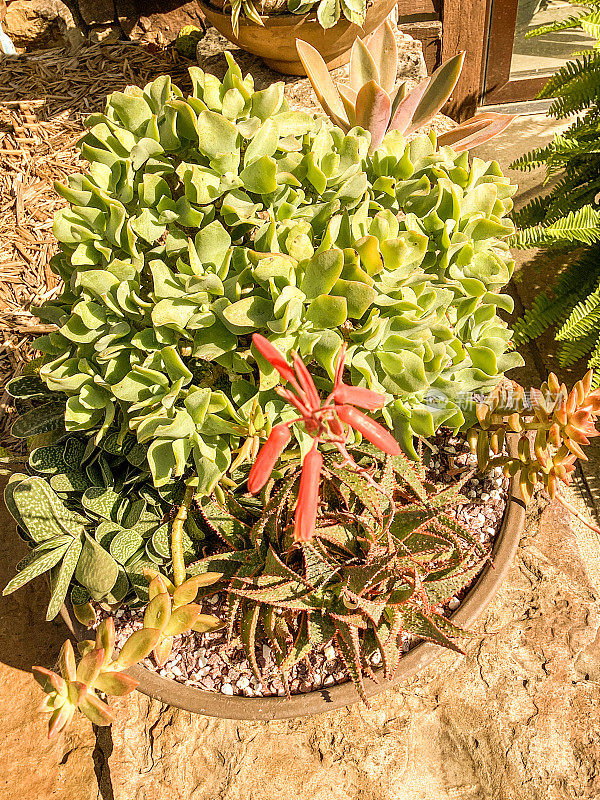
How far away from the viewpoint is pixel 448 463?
1.26 metres

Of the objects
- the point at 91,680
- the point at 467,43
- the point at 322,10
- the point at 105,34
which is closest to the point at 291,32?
the point at 322,10

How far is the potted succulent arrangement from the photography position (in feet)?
2.78

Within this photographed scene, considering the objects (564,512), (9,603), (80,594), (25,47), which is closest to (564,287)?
(564,512)

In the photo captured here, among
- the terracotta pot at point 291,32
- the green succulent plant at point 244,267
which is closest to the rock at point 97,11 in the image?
the terracotta pot at point 291,32

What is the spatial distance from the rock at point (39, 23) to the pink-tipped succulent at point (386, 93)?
6.44 ft

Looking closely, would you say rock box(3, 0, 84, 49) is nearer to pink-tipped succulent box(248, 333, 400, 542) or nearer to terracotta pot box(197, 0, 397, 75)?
terracotta pot box(197, 0, 397, 75)

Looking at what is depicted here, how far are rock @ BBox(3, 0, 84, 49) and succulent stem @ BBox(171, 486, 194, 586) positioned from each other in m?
2.32

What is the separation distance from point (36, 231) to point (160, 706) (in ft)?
4.70

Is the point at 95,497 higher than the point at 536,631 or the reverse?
higher

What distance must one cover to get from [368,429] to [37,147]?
1.98 metres

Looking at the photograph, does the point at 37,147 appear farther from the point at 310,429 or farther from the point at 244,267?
the point at 310,429

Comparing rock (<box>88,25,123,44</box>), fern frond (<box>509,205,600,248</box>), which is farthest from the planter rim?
rock (<box>88,25,123,44</box>)

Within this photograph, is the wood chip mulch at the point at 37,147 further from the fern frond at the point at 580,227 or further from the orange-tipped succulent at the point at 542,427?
the fern frond at the point at 580,227

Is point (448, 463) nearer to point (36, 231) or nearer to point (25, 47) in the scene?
point (36, 231)
